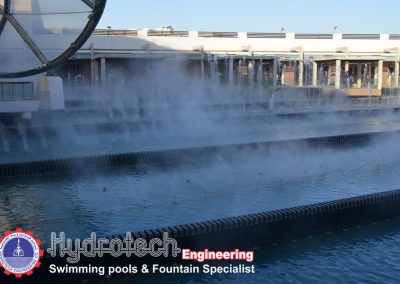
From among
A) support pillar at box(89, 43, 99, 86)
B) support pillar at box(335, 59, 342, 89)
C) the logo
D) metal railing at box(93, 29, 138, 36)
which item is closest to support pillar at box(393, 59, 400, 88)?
support pillar at box(335, 59, 342, 89)

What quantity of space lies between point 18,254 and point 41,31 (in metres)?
9.81

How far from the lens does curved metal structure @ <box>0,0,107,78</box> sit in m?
11.6

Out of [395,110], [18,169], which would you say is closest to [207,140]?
[18,169]

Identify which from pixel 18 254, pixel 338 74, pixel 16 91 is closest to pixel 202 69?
pixel 338 74

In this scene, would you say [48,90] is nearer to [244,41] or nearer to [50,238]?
[50,238]

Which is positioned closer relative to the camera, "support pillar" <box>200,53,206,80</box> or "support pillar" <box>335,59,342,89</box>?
"support pillar" <box>200,53,206,80</box>

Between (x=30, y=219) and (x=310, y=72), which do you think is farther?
(x=310, y=72)

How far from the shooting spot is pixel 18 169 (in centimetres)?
903

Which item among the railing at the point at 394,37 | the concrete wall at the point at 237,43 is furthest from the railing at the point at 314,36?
the railing at the point at 394,37

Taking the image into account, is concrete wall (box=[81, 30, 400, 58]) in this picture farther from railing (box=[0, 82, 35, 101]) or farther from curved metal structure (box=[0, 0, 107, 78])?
curved metal structure (box=[0, 0, 107, 78])

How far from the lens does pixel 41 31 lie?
12.9m

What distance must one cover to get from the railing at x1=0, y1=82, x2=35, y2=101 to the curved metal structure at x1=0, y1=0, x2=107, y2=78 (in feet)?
11.4

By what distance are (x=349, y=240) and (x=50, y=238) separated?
11.9 ft

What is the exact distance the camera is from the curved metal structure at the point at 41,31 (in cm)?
1155
